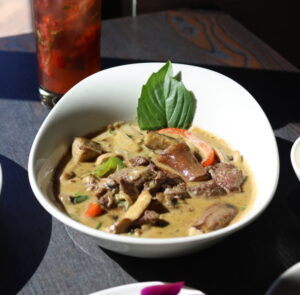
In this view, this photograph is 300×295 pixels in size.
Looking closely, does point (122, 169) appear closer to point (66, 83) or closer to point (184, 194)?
point (184, 194)

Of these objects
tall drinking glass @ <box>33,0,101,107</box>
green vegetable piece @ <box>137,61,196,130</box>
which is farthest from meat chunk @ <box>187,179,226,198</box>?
tall drinking glass @ <box>33,0,101,107</box>

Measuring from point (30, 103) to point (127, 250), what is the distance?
3.02 ft

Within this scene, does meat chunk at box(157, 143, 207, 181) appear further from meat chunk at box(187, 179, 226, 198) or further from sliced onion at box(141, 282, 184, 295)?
sliced onion at box(141, 282, 184, 295)

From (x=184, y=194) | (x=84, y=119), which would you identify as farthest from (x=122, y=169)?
(x=84, y=119)

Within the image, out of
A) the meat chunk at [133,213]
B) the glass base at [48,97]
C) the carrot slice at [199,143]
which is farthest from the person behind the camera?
the glass base at [48,97]

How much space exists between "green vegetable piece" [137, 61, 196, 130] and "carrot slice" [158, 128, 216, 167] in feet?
0.13

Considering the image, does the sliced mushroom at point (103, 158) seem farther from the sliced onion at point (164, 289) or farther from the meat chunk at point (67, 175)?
the sliced onion at point (164, 289)

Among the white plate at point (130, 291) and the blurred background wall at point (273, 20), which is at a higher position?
the white plate at point (130, 291)

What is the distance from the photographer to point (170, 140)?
63.7 inches

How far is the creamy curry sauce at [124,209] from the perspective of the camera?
1303 mm

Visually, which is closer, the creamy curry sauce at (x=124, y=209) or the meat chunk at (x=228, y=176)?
the creamy curry sauce at (x=124, y=209)

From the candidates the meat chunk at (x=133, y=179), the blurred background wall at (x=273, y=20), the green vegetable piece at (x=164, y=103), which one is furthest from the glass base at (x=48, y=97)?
the blurred background wall at (x=273, y=20)

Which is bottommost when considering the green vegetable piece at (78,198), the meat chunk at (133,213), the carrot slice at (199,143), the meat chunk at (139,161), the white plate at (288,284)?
the carrot slice at (199,143)

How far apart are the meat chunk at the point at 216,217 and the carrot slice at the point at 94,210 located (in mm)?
227
